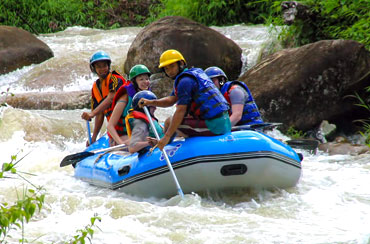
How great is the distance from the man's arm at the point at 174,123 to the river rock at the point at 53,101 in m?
5.42

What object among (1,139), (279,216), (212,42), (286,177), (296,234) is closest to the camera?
(296,234)

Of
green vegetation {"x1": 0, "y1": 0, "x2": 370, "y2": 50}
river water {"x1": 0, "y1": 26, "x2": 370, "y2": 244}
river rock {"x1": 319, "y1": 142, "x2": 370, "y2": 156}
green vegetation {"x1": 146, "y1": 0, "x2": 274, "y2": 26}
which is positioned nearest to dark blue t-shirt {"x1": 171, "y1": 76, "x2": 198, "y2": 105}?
river water {"x1": 0, "y1": 26, "x2": 370, "y2": 244}

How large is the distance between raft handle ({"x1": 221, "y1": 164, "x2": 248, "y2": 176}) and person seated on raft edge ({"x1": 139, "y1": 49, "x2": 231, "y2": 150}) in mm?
381

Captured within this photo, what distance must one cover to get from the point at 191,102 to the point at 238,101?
32.8 inches

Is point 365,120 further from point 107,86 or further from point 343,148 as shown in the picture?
point 107,86

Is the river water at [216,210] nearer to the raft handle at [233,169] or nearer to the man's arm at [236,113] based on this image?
the raft handle at [233,169]

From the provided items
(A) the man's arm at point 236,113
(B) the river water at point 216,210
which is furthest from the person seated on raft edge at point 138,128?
(A) the man's arm at point 236,113

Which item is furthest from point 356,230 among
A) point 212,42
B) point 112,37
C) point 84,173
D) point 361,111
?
point 112,37

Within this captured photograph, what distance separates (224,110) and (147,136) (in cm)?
88

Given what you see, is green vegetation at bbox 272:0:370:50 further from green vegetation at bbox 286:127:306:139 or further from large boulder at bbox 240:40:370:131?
green vegetation at bbox 286:127:306:139

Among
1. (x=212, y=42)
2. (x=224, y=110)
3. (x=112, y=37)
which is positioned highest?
(x=224, y=110)

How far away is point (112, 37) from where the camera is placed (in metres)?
15.7

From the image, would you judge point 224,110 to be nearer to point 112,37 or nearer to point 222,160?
point 222,160

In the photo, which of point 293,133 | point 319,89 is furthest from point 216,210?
point 319,89
